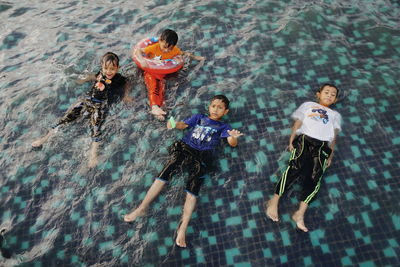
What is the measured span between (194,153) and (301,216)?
137 centimetres

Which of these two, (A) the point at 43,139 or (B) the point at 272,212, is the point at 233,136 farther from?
(A) the point at 43,139

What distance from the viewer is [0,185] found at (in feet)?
13.4

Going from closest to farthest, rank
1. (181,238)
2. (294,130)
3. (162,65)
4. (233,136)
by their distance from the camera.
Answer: (181,238), (233,136), (294,130), (162,65)

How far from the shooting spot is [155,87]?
4688 millimetres

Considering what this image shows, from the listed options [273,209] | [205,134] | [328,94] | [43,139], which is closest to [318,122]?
[328,94]

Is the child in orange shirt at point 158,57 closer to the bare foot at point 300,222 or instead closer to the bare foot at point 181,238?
the bare foot at point 181,238

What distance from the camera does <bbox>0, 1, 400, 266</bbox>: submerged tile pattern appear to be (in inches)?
145

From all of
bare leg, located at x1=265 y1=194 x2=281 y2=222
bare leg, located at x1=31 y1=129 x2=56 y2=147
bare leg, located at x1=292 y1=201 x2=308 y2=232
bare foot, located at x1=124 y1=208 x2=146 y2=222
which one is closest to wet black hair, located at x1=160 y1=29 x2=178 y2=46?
bare leg, located at x1=31 y1=129 x2=56 y2=147

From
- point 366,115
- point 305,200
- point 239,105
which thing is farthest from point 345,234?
point 239,105

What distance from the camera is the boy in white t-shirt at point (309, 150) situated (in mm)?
3805

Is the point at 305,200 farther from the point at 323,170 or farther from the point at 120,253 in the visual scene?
the point at 120,253

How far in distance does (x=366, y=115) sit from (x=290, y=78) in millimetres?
1163

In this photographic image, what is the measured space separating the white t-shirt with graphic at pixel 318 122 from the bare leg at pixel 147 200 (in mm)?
1824

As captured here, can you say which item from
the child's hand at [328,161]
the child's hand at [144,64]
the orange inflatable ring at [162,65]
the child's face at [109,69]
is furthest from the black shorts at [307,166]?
the child's face at [109,69]
